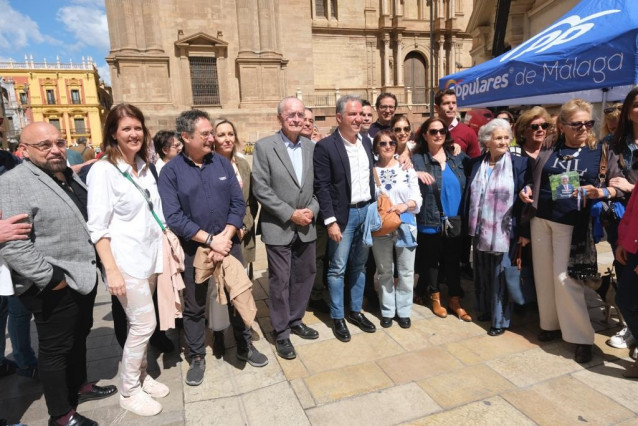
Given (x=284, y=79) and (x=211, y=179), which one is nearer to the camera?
(x=211, y=179)

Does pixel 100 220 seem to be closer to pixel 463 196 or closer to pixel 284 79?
pixel 463 196

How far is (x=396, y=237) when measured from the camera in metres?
3.90

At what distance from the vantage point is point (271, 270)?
364cm

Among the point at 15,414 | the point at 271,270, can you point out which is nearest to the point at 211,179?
the point at 271,270

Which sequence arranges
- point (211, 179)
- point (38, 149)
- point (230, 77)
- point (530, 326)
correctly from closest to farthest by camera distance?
point (38, 149)
point (211, 179)
point (530, 326)
point (230, 77)

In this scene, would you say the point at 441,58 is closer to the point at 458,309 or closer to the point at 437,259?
the point at 437,259

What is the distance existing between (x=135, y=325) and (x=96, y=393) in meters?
0.80

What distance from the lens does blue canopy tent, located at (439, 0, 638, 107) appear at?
11.2ft

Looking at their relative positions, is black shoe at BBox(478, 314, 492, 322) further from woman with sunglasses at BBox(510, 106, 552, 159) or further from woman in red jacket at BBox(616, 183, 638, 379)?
woman with sunglasses at BBox(510, 106, 552, 159)

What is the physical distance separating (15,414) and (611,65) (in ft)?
18.7

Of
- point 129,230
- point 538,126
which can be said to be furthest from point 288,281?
point 538,126

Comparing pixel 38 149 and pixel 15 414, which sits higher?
pixel 38 149

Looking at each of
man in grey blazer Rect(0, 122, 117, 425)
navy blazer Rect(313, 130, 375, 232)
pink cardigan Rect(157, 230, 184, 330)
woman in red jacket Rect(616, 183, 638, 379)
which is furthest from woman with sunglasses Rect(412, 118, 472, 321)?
man in grey blazer Rect(0, 122, 117, 425)

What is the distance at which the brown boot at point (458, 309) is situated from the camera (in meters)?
4.15
